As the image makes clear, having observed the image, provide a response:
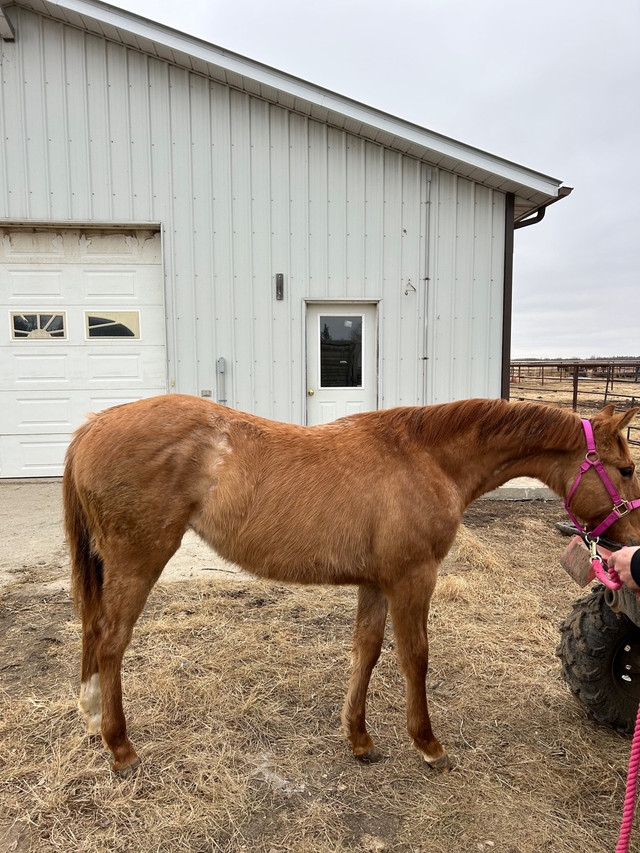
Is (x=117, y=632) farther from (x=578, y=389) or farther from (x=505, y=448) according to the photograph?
(x=578, y=389)

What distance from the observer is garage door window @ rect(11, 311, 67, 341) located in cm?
641

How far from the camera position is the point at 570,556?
2.25 meters

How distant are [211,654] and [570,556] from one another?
2.11 metres

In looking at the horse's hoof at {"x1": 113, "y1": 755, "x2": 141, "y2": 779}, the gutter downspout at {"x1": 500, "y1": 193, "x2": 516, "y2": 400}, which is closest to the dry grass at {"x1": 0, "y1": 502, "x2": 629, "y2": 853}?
the horse's hoof at {"x1": 113, "y1": 755, "x2": 141, "y2": 779}

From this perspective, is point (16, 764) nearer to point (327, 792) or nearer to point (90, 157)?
point (327, 792)

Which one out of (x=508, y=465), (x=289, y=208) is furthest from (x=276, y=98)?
(x=508, y=465)

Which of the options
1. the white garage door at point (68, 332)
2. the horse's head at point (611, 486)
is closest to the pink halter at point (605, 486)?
the horse's head at point (611, 486)

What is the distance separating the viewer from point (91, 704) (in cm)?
228

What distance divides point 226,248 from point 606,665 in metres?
5.86

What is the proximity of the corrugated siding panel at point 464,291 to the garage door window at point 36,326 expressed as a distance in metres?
4.93

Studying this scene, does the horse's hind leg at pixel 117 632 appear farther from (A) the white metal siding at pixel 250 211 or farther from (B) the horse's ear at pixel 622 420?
(A) the white metal siding at pixel 250 211

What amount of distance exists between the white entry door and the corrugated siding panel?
785 millimetres

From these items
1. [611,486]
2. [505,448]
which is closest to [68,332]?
[505,448]

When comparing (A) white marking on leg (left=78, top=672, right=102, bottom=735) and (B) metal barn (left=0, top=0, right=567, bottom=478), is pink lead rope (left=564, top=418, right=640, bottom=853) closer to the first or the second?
(A) white marking on leg (left=78, top=672, right=102, bottom=735)
